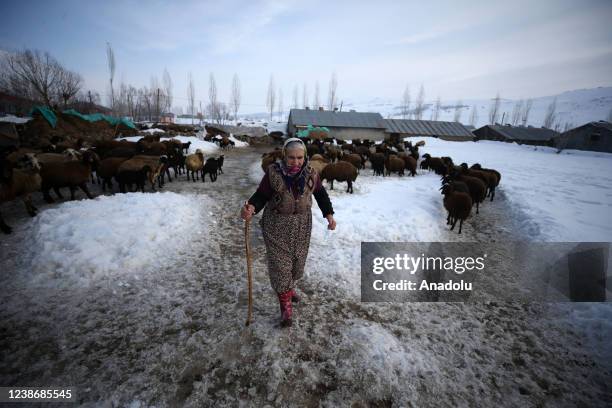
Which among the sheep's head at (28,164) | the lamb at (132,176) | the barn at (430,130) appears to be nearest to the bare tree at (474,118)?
the barn at (430,130)

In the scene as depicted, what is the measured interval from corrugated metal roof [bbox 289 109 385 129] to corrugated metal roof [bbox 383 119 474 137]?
471 centimetres

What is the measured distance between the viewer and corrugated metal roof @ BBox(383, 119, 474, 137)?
4606 cm

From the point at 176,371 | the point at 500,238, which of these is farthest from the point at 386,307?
the point at 500,238

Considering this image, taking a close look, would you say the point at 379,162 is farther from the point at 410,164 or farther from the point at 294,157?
the point at 294,157

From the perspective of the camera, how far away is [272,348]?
9.80 ft

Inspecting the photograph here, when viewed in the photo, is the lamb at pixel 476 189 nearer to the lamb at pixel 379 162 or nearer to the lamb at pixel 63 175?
the lamb at pixel 379 162

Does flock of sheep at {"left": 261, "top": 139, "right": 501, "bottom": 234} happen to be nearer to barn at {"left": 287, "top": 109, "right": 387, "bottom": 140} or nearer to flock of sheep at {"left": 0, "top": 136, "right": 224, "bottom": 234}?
flock of sheep at {"left": 0, "top": 136, "right": 224, "bottom": 234}

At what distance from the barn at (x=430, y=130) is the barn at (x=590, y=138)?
13.8m

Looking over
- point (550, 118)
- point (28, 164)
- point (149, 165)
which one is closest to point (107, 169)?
point (149, 165)

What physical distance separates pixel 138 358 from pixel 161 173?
31.3 feet

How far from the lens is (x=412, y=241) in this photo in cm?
622

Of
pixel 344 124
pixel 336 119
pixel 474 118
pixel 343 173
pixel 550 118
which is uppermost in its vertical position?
pixel 474 118
